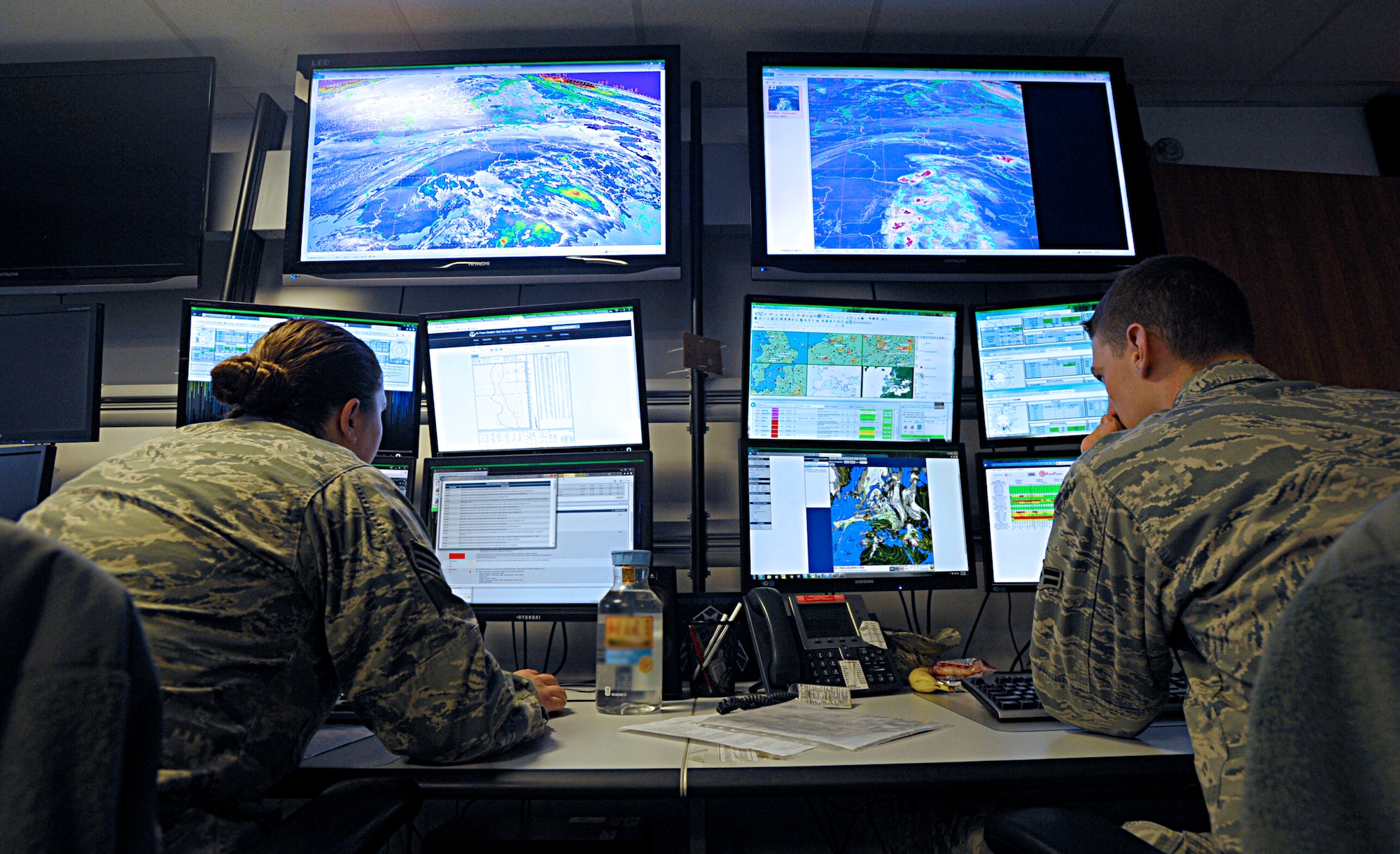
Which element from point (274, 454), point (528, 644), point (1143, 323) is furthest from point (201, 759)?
point (1143, 323)

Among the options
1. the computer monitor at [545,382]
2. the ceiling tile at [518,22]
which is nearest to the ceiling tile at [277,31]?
the ceiling tile at [518,22]

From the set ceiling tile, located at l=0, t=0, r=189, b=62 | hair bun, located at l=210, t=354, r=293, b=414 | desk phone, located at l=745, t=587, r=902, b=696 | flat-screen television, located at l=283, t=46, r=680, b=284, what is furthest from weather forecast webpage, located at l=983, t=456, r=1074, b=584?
ceiling tile, located at l=0, t=0, r=189, b=62

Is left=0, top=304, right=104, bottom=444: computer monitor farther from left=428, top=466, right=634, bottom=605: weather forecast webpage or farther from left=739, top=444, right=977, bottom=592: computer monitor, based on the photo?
left=739, top=444, right=977, bottom=592: computer monitor

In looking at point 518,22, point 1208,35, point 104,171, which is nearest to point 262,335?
point 104,171

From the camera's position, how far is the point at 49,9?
87.7 inches

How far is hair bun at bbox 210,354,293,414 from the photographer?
1.22 metres

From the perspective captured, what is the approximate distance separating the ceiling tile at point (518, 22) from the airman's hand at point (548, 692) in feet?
5.80

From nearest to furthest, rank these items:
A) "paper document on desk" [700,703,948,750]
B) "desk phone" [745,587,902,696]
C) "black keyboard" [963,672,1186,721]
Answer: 1. "paper document on desk" [700,703,948,750]
2. "black keyboard" [963,672,1186,721]
3. "desk phone" [745,587,902,696]

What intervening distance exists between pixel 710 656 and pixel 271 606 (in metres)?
0.82

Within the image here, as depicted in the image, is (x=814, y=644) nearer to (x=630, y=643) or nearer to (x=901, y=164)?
(x=630, y=643)

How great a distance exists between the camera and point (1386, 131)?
2.53 metres

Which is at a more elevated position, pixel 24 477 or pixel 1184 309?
pixel 1184 309

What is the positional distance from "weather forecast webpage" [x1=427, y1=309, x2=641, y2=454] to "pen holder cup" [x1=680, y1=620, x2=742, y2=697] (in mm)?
470

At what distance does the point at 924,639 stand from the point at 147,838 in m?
1.55
